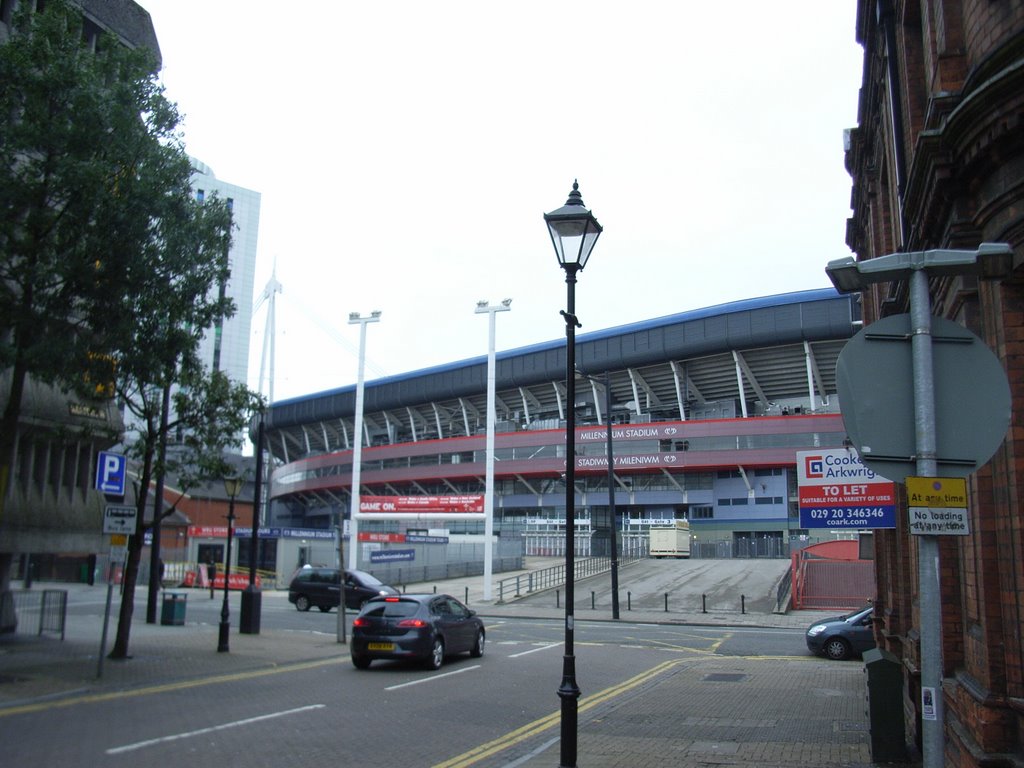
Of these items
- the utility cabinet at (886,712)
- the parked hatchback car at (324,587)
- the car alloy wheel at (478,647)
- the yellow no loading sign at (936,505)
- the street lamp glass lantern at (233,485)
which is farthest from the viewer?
the parked hatchback car at (324,587)

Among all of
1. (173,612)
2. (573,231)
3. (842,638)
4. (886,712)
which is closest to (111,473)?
(173,612)

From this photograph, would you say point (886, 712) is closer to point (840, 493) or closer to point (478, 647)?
point (840, 493)

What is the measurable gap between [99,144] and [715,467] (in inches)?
2233

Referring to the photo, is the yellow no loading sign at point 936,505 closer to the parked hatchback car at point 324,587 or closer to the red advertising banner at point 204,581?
the parked hatchback car at point 324,587

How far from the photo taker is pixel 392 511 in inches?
1740

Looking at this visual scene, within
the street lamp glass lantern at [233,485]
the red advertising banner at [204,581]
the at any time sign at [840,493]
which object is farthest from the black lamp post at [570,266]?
the red advertising banner at [204,581]

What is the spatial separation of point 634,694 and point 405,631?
5.01m

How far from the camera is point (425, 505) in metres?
43.5

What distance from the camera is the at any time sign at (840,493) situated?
1630cm

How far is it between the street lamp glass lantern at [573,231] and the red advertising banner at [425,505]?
1295 inches

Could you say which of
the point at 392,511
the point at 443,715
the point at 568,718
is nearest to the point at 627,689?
the point at 443,715

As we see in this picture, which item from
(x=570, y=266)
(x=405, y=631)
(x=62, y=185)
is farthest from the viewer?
(x=405, y=631)

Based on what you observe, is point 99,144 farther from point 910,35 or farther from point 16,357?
point 910,35

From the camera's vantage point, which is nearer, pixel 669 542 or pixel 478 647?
pixel 478 647
